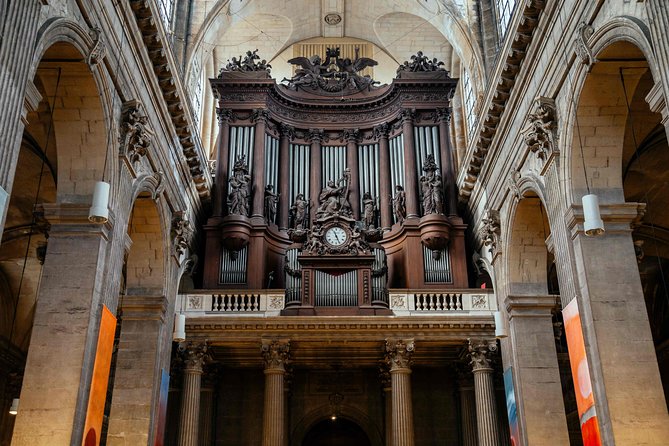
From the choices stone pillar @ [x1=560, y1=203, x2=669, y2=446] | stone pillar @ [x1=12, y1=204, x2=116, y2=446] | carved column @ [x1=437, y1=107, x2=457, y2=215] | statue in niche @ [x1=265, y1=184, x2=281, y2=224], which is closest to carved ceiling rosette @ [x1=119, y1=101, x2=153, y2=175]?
stone pillar @ [x1=12, y1=204, x2=116, y2=446]

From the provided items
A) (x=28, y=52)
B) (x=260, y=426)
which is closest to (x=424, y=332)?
(x=260, y=426)

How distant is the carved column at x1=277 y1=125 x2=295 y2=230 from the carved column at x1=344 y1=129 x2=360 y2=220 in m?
1.89

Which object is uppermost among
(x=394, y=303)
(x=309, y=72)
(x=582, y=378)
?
(x=309, y=72)

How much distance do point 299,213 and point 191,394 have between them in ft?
21.4

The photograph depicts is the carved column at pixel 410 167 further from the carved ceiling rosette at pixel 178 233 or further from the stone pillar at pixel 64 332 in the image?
the stone pillar at pixel 64 332

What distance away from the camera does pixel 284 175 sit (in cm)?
2297

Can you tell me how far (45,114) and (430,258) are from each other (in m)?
11.2

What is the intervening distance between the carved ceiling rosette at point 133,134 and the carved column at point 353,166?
9.49 metres

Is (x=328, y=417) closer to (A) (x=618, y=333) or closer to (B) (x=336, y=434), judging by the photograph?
(B) (x=336, y=434)

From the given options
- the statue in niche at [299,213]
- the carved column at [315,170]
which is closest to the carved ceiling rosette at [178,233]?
the statue in niche at [299,213]

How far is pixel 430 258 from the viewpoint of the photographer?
20.9 metres

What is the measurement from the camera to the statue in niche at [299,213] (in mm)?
22078

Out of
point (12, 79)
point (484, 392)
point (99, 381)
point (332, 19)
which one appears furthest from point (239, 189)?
point (12, 79)

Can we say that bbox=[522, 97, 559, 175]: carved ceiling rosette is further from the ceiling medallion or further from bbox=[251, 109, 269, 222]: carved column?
the ceiling medallion
